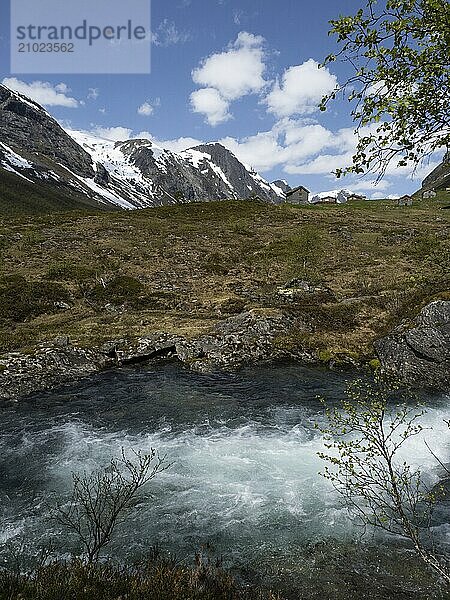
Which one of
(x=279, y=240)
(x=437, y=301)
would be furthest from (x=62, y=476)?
(x=279, y=240)

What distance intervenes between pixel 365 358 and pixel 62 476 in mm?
17192

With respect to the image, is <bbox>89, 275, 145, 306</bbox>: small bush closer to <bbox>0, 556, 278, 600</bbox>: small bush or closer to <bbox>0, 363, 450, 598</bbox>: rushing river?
<bbox>0, 363, 450, 598</bbox>: rushing river

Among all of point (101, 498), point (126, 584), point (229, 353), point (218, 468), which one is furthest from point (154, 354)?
point (126, 584)

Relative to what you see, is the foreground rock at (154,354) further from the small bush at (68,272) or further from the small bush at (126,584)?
the small bush at (68,272)

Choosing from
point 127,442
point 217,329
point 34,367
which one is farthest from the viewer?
point 217,329

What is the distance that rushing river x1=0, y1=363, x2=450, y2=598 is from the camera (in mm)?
9453

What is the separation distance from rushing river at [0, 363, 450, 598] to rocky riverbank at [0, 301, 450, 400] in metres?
1.52

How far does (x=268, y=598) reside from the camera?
7785 millimetres

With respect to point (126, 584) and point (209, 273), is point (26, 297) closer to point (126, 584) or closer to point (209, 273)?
point (209, 273)

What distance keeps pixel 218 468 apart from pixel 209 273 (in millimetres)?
30019

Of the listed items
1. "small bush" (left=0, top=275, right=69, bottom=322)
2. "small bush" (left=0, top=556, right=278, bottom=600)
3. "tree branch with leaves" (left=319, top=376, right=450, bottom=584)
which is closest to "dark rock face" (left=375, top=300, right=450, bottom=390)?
"tree branch with leaves" (left=319, top=376, right=450, bottom=584)

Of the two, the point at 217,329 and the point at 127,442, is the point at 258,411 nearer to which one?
the point at 127,442

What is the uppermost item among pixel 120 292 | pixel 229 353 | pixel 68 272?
pixel 68 272

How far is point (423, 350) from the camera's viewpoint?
2141cm
